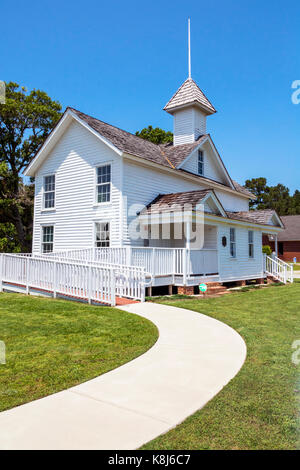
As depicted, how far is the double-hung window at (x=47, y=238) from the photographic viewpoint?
19719mm

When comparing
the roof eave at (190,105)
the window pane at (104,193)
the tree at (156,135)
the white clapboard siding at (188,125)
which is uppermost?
the tree at (156,135)

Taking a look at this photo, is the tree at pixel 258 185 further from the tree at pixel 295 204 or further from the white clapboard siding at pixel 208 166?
the white clapboard siding at pixel 208 166

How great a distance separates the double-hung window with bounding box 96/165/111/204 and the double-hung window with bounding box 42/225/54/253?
167 inches

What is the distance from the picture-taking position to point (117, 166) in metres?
16.3

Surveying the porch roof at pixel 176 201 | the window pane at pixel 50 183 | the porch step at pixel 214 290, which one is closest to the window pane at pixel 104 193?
the porch roof at pixel 176 201

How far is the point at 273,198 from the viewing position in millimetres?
90188

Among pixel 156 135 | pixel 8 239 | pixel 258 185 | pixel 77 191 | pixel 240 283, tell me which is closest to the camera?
pixel 77 191

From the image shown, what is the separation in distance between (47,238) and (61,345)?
14.6 metres

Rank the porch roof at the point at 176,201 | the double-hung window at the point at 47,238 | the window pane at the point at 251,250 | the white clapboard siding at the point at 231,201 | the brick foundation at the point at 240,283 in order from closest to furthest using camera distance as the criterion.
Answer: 1. the porch roof at the point at 176,201
2. the brick foundation at the point at 240,283
3. the double-hung window at the point at 47,238
4. the window pane at the point at 251,250
5. the white clapboard siding at the point at 231,201

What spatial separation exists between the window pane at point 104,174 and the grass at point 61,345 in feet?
27.2

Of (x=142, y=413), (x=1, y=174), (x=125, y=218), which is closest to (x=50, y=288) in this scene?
(x=125, y=218)

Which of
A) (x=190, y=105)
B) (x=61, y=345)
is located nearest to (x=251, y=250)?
(x=190, y=105)

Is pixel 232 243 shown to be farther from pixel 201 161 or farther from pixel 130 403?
pixel 130 403
